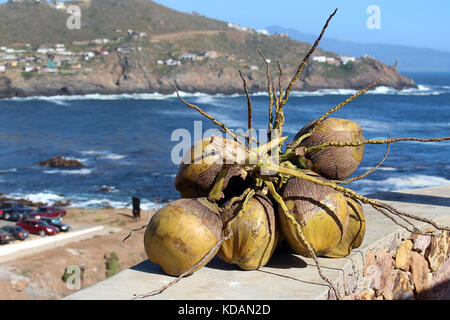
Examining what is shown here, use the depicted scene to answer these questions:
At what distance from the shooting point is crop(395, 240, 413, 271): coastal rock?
15.6 ft

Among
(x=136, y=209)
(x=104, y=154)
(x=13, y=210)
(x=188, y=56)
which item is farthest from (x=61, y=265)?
(x=188, y=56)

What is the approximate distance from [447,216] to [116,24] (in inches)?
7216

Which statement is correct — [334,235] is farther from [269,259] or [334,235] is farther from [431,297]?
[431,297]

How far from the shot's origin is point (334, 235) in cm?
381

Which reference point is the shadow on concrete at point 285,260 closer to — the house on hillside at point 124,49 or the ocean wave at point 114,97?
the ocean wave at point 114,97

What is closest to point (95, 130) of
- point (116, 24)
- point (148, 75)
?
point (148, 75)

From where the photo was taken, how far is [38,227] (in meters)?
28.1

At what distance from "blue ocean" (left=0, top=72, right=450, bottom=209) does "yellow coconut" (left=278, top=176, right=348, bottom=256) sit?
3079 centimetres

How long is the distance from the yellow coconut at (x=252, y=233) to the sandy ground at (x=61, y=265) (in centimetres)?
1608

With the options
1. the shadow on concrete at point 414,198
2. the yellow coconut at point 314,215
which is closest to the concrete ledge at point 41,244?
the shadow on concrete at point 414,198

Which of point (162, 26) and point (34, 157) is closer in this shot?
point (34, 157)

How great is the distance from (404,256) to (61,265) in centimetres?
1854

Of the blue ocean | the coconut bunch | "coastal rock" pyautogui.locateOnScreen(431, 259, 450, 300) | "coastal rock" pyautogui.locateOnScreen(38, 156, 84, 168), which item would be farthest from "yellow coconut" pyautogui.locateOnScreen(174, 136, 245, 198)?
"coastal rock" pyautogui.locateOnScreen(38, 156, 84, 168)

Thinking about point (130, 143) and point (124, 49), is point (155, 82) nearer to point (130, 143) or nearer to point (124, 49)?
point (124, 49)
